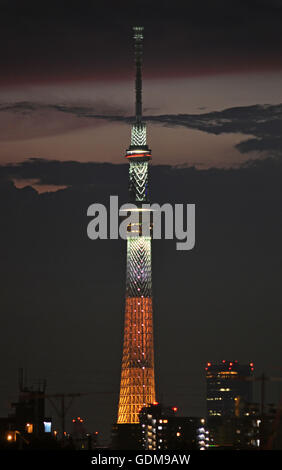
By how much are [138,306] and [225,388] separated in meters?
27.9

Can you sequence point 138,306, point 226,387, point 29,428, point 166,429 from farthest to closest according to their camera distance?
point 226,387 → point 138,306 → point 166,429 → point 29,428

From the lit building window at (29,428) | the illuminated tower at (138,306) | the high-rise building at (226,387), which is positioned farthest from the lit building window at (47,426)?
the high-rise building at (226,387)

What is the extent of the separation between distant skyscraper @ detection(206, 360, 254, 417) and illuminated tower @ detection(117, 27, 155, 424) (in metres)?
24.3

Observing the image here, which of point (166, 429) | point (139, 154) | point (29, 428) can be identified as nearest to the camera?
point (29, 428)

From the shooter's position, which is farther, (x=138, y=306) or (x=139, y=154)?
(x=138, y=306)

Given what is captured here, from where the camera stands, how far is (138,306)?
105875 mm

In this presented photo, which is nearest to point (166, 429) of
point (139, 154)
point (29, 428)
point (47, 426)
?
point (47, 426)

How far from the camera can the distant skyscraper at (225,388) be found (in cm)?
13025

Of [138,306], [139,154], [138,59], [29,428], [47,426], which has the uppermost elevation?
[138,59]

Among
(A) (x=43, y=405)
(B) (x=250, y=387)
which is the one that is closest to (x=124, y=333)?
(A) (x=43, y=405)

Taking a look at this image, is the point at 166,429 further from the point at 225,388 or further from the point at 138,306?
the point at 225,388

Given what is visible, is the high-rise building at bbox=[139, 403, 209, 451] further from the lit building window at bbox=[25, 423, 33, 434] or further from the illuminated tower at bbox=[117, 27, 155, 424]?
the lit building window at bbox=[25, 423, 33, 434]

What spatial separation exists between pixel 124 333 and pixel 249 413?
29.4ft
